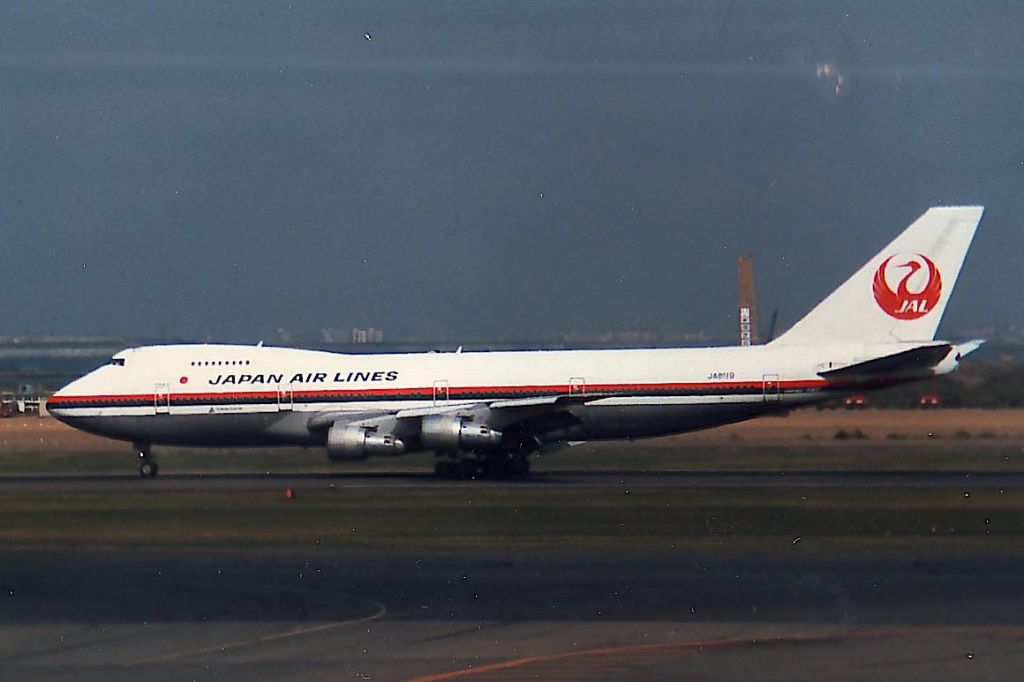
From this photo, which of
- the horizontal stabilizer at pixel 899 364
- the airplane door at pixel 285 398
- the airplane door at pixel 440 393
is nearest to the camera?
the horizontal stabilizer at pixel 899 364

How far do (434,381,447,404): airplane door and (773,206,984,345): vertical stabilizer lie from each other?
8700mm

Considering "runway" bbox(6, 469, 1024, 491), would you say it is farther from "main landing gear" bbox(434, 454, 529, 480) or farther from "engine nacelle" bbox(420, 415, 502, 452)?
"engine nacelle" bbox(420, 415, 502, 452)

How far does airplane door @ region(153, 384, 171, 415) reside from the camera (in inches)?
1473

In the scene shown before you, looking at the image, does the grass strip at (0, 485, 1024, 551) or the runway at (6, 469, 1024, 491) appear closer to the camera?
the grass strip at (0, 485, 1024, 551)

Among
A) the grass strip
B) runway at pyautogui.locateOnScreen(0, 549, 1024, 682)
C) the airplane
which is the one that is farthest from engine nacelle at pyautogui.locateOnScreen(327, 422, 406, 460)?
runway at pyautogui.locateOnScreen(0, 549, 1024, 682)

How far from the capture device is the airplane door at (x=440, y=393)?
119 feet

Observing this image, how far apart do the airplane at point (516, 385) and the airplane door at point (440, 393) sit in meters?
0.05

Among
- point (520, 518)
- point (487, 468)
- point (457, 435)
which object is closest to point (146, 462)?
point (457, 435)

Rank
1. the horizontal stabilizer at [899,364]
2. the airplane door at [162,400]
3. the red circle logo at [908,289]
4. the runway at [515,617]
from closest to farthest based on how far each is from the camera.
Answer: the runway at [515,617]
the horizontal stabilizer at [899,364]
the airplane door at [162,400]
the red circle logo at [908,289]

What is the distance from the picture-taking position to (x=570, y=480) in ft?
107

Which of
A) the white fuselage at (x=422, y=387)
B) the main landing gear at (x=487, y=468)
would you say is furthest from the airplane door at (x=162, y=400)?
the main landing gear at (x=487, y=468)

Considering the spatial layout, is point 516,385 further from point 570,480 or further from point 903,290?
point 903,290

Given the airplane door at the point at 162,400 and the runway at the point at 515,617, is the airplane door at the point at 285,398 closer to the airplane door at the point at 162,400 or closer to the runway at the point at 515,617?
the airplane door at the point at 162,400

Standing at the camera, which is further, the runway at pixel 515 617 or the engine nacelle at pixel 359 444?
the engine nacelle at pixel 359 444
